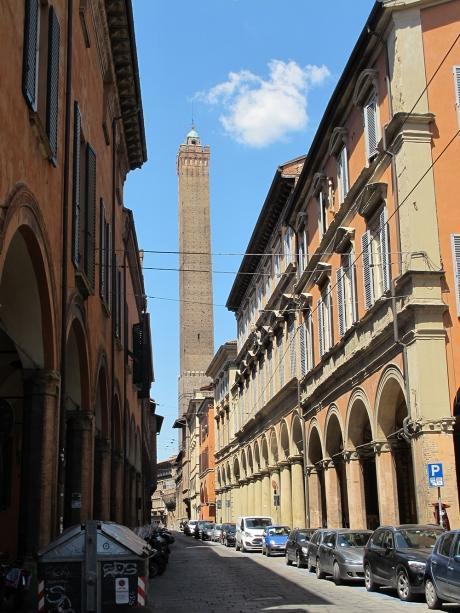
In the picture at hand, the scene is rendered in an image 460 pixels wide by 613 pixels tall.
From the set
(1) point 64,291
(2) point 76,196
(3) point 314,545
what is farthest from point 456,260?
(1) point 64,291

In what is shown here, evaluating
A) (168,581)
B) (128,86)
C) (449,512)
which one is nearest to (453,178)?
(449,512)

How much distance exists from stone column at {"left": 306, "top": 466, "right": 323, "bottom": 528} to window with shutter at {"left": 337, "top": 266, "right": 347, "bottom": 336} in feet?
29.4

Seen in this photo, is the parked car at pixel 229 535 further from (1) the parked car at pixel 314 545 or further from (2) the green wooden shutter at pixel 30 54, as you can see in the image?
(2) the green wooden shutter at pixel 30 54

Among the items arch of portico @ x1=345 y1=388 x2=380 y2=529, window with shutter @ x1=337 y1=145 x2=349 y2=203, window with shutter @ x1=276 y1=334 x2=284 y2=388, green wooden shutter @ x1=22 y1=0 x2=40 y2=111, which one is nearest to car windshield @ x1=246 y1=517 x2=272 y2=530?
window with shutter @ x1=276 y1=334 x2=284 y2=388

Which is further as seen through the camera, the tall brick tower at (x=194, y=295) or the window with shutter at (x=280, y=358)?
the tall brick tower at (x=194, y=295)

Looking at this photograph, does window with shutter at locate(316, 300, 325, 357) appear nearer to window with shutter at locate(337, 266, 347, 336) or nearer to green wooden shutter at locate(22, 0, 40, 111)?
window with shutter at locate(337, 266, 347, 336)

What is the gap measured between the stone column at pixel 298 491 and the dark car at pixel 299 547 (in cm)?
1062

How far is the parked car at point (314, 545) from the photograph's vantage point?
23.1m

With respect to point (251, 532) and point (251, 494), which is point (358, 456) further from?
point (251, 494)

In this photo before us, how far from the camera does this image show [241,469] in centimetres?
5975

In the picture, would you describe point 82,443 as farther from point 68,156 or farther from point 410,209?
point 410,209

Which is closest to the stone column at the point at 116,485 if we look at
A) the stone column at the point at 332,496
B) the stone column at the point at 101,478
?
the stone column at the point at 101,478

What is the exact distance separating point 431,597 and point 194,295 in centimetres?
10154

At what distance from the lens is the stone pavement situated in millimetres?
15141
